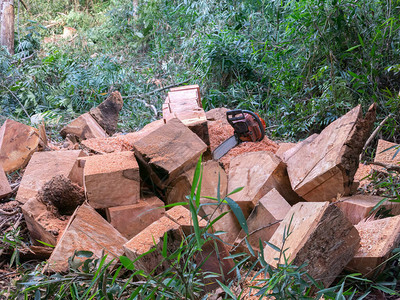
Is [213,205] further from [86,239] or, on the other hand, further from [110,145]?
[110,145]

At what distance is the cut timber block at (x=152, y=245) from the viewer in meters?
1.58

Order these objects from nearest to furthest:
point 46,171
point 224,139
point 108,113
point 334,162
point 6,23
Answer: point 334,162, point 46,171, point 224,139, point 108,113, point 6,23

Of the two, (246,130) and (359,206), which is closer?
(359,206)

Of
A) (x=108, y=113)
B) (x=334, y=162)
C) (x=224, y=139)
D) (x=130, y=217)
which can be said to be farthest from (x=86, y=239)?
(x=108, y=113)

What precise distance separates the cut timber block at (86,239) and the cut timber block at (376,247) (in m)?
1.07

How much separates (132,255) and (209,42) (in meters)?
4.16

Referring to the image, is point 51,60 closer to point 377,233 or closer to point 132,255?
point 132,255

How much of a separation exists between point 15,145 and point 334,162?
7.48 feet

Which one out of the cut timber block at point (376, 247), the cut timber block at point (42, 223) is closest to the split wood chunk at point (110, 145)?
the cut timber block at point (42, 223)

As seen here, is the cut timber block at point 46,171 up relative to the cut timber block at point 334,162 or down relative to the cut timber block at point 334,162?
down

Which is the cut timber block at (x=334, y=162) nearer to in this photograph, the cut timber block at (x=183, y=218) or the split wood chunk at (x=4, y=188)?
the cut timber block at (x=183, y=218)

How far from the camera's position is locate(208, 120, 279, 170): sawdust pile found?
2883 mm

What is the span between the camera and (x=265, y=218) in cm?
194

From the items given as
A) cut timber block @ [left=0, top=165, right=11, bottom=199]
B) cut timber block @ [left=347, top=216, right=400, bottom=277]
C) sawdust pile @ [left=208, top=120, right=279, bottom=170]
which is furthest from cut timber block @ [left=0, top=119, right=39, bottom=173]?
cut timber block @ [left=347, top=216, right=400, bottom=277]
